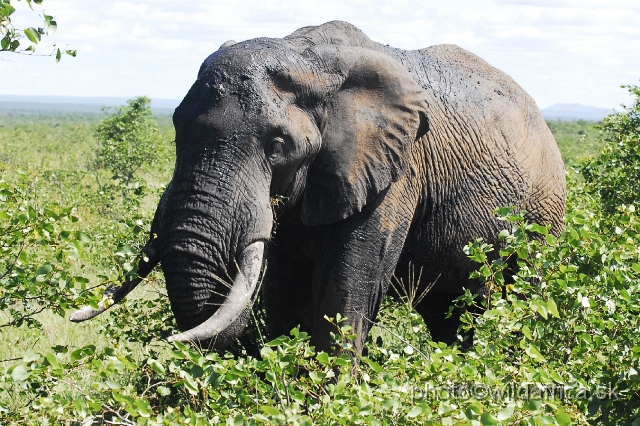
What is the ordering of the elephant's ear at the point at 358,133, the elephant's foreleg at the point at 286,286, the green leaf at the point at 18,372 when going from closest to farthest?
the green leaf at the point at 18,372
the elephant's ear at the point at 358,133
the elephant's foreleg at the point at 286,286

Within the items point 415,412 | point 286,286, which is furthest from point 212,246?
point 415,412

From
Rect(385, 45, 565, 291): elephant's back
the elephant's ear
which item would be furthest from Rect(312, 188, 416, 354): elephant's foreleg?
Rect(385, 45, 565, 291): elephant's back

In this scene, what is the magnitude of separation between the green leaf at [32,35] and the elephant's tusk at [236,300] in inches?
53.3

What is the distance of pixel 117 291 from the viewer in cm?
461

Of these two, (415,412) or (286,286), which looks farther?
(286,286)

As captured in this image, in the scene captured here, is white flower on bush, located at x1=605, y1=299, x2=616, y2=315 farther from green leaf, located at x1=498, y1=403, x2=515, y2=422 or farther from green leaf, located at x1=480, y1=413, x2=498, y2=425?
green leaf, located at x1=480, y1=413, x2=498, y2=425

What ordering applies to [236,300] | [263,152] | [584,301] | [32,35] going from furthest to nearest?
[263,152], [236,300], [584,301], [32,35]

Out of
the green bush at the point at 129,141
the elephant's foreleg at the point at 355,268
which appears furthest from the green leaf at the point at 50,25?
the green bush at the point at 129,141

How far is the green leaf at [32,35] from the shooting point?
3.81 metres

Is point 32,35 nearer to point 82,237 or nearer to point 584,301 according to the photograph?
point 82,237

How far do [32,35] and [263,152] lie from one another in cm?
124

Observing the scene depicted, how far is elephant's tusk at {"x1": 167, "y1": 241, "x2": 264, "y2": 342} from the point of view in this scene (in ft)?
13.3

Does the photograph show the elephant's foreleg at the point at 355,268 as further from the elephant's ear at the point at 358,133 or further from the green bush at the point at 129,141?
the green bush at the point at 129,141

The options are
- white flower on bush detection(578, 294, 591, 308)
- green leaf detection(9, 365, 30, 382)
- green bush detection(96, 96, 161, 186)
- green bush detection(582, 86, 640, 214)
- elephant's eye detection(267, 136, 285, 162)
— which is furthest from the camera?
green bush detection(96, 96, 161, 186)
